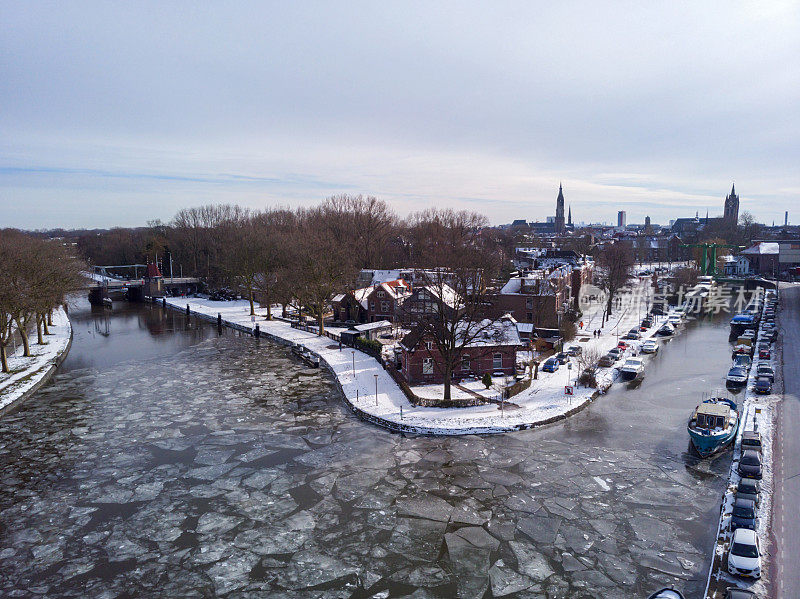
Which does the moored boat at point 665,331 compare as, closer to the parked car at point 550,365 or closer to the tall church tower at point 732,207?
the parked car at point 550,365

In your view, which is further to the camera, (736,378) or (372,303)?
(372,303)

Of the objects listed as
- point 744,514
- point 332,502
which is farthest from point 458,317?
point 744,514

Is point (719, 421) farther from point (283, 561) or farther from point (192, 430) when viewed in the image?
point (192, 430)

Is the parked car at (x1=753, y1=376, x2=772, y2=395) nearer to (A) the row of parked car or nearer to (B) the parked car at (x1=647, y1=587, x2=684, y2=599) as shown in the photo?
(A) the row of parked car

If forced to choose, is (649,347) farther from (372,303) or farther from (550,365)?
(372,303)

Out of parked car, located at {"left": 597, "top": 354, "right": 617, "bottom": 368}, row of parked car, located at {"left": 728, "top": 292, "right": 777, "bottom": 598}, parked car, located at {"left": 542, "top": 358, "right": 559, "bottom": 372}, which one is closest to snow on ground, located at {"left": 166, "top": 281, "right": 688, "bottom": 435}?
parked car, located at {"left": 542, "top": 358, "right": 559, "bottom": 372}

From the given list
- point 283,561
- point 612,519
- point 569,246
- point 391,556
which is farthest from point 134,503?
point 569,246
